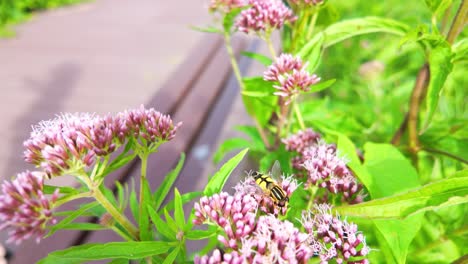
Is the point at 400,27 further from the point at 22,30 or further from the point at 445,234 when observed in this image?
the point at 22,30

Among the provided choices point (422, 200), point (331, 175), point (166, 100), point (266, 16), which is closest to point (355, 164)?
point (331, 175)

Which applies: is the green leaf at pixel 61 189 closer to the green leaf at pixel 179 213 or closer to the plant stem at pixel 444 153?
the green leaf at pixel 179 213

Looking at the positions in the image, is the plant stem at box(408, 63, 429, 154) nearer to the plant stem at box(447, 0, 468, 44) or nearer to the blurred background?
the plant stem at box(447, 0, 468, 44)

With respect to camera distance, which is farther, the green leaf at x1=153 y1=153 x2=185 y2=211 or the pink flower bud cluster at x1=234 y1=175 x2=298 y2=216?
the green leaf at x1=153 y1=153 x2=185 y2=211

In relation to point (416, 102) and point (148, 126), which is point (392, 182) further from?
point (148, 126)

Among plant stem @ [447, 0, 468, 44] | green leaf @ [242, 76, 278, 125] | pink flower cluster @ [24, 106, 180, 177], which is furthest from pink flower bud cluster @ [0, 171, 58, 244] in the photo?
plant stem @ [447, 0, 468, 44]

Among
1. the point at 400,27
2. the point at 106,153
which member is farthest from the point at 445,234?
the point at 106,153
